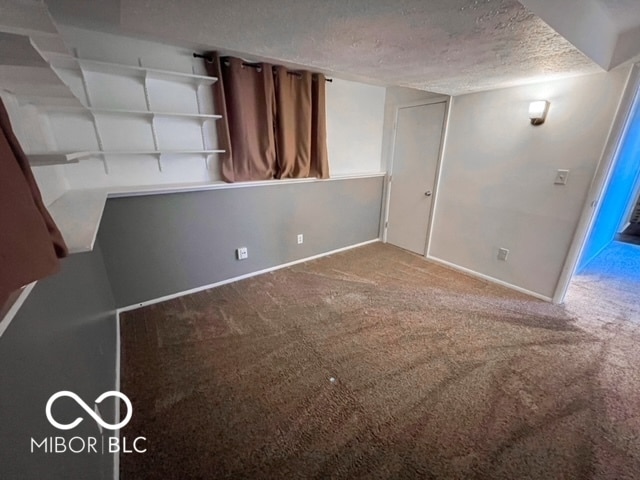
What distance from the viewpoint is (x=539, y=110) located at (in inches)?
92.0

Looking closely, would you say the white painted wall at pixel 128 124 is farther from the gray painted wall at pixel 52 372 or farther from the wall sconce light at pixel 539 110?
the wall sconce light at pixel 539 110

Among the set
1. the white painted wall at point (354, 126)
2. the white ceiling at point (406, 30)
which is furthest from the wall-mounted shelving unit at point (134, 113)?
the white painted wall at point (354, 126)

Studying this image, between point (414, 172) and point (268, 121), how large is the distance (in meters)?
2.01

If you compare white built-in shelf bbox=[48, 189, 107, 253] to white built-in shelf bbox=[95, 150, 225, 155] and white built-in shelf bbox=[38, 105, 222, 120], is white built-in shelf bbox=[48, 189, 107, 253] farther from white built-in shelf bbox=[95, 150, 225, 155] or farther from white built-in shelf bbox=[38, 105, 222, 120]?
white built-in shelf bbox=[38, 105, 222, 120]

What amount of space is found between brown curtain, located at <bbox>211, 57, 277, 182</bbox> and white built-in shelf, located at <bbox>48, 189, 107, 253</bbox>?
3.64 ft

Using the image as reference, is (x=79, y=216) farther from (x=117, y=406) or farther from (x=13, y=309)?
(x=117, y=406)

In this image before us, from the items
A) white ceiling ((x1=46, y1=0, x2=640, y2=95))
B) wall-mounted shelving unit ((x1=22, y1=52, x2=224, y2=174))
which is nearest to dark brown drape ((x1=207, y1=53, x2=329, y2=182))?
wall-mounted shelving unit ((x1=22, y1=52, x2=224, y2=174))

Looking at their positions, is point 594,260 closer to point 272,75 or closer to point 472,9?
point 472,9

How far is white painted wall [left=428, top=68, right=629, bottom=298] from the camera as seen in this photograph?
7.22 feet

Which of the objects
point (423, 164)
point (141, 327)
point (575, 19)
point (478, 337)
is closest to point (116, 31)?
point (141, 327)

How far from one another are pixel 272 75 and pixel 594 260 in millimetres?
4708

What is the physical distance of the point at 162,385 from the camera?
1665mm

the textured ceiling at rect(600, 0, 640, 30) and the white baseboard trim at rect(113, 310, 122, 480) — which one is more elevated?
the textured ceiling at rect(600, 0, 640, 30)

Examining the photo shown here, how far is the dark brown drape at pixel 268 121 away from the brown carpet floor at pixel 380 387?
4.55 ft
